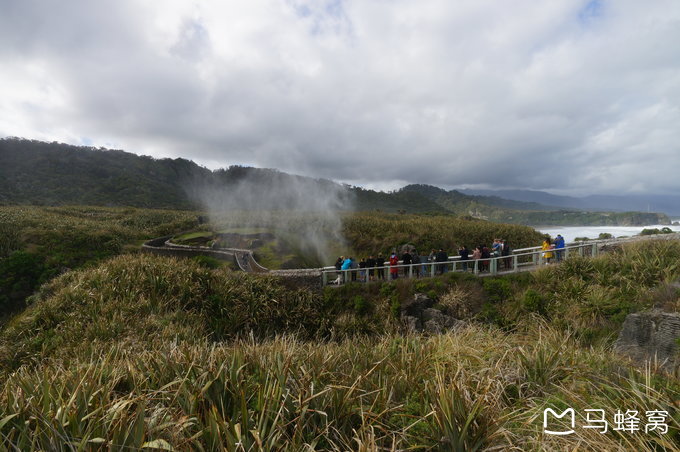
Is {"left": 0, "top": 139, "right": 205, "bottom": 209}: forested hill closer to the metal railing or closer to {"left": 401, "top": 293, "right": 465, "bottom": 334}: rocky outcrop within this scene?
the metal railing

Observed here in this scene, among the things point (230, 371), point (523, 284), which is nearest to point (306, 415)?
point (230, 371)

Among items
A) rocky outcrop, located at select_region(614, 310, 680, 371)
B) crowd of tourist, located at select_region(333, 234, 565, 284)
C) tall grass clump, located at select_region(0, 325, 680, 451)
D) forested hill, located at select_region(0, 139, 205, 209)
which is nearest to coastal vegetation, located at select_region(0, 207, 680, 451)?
tall grass clump, located at select_region(0, 325, 680, 451)

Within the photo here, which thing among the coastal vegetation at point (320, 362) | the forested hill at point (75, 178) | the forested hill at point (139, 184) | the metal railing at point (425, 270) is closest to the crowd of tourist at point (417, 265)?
the metal railing at point (425, 270)

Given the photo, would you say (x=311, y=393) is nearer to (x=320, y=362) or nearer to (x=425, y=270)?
(x=320, y=362)

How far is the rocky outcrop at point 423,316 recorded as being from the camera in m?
10.3

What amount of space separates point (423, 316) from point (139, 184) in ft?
391

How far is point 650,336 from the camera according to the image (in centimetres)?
595

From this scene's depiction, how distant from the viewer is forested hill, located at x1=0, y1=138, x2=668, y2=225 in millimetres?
50878

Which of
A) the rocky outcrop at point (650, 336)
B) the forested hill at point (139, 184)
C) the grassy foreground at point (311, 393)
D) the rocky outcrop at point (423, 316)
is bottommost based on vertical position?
the rocky outcrop at point (423, 316)

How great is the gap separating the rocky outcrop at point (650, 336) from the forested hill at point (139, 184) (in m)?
32.8

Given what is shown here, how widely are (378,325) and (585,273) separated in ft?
23.1

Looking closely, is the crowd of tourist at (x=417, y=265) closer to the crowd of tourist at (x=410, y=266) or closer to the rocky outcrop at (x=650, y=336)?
the crowd of tourist at (x=410, y=266)

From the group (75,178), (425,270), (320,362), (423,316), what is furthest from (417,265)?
(75,178)

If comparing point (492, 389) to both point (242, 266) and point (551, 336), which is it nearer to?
point (551, 336)
